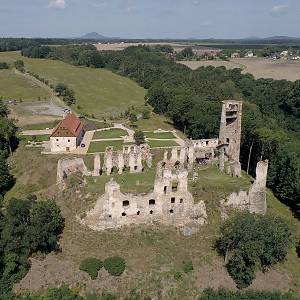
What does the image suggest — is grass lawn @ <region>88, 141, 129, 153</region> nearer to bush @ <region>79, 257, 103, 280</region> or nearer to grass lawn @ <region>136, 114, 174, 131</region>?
grass lawn @ <region>136, 114, 174, 131</region>

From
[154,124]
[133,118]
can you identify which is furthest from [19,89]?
[154,124]

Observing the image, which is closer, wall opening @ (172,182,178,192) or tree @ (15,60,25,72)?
wall opening @ (172,182,178,192)

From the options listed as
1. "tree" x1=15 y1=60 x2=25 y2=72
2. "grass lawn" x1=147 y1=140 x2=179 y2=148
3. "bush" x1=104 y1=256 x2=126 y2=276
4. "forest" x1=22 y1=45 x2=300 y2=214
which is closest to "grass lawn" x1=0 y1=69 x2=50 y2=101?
"tree" x1=15 y1=60 x2=25 y2=72

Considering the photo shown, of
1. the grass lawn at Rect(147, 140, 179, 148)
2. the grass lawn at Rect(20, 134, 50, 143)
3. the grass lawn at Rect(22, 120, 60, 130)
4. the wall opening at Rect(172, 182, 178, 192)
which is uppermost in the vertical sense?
the wall opening at Rect(172, 182, 178, 192)

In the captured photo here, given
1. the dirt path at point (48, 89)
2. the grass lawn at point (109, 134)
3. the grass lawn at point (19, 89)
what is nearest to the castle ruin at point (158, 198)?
the grass lawn at point (109, 134)

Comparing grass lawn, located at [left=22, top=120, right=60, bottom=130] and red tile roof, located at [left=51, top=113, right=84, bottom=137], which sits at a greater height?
red tile roof, located at [left=51, top=113, right=84, bottom=137]

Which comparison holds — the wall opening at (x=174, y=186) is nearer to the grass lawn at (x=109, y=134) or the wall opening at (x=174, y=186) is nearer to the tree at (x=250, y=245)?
the tree at (x=250, y=245)

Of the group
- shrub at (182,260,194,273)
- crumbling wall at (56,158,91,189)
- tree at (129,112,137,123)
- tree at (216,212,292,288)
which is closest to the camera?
tree at (216,212,292,288)
